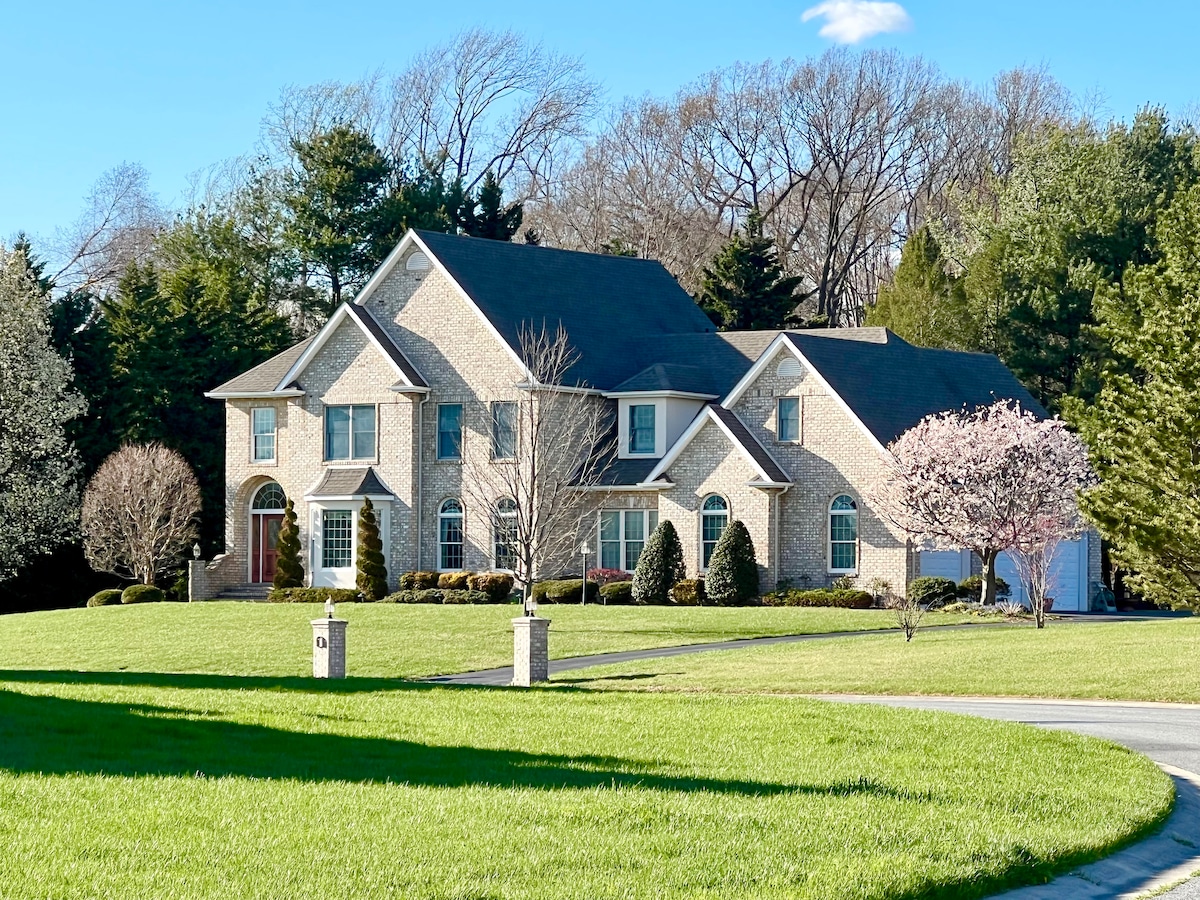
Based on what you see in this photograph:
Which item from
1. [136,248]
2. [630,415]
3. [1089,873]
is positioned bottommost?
[1089,873]

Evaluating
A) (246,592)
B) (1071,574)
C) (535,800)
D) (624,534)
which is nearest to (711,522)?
(624,534)

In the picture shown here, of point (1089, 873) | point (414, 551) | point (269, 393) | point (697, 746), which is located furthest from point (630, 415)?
point (1089, 873)

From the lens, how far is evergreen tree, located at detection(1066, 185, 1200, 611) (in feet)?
93.6

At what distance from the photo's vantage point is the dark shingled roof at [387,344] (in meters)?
51.4

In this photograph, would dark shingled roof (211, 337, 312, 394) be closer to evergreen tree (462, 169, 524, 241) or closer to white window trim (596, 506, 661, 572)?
white window trim (596, 506, 661, 572)

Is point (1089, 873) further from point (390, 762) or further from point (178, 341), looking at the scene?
point (178, 341)

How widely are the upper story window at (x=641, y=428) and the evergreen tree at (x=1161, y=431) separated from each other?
→ 2014cm

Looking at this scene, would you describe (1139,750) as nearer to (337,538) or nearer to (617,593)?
(617,593)

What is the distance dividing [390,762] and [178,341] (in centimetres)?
5067

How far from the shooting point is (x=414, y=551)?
51438mm

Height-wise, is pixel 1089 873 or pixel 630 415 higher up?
pixel 630 415

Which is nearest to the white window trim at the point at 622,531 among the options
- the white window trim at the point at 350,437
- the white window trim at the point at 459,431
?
the white window trim at the point at 459,431

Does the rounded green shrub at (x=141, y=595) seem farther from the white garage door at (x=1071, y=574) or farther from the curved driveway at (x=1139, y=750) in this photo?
the curved driveway at (x=1139, y=750)

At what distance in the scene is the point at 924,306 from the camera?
6222cm
